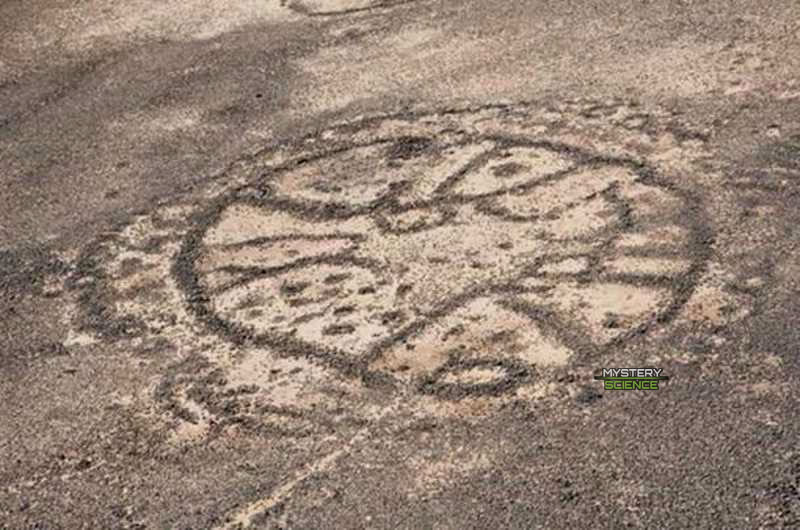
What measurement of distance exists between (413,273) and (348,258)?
0.94ft

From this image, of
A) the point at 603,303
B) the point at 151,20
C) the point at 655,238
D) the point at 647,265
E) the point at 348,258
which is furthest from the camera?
the point at 151,20

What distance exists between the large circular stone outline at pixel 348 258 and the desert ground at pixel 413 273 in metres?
0.01

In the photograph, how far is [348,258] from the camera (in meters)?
5.66

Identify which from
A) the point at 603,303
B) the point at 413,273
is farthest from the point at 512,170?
the point at 603,303

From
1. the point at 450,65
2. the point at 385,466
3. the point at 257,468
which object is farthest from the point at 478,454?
the point at 450,65

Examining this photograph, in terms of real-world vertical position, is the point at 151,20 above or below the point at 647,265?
below

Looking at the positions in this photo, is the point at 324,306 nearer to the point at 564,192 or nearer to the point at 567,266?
the point at 567,266

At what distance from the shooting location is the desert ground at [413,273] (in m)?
4.45

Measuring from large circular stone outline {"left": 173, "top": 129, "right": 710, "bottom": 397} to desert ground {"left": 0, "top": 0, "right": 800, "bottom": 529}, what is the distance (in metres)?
0.01

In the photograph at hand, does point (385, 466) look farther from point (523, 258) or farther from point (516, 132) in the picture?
point (516, 132)

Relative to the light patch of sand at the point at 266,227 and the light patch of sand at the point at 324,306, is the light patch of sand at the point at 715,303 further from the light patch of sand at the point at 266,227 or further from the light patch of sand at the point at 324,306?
the light patch of sand at the point at 266,227

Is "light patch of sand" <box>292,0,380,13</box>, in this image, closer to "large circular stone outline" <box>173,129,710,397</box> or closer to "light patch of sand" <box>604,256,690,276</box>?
"large circular stone outline" <box>173,129,710,397</box>

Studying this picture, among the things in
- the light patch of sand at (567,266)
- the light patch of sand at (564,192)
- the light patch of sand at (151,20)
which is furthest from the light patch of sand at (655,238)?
the light patch of sand at (151,20)

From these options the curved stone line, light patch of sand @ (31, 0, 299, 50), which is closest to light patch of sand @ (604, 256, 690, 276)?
the curved stone line
